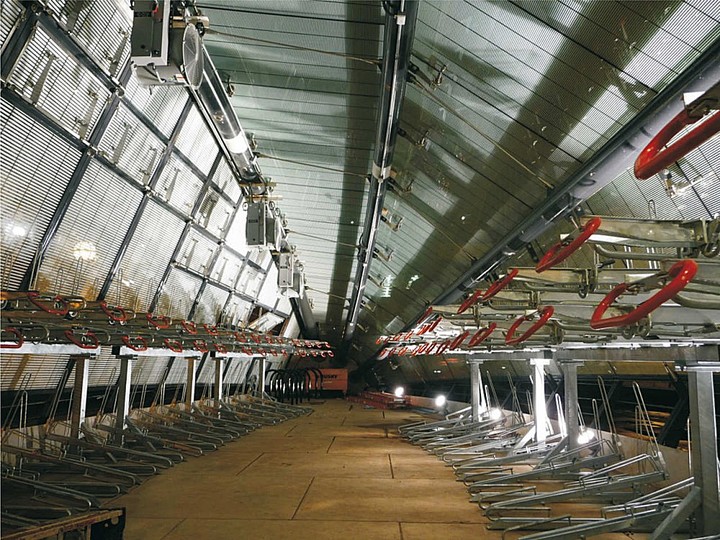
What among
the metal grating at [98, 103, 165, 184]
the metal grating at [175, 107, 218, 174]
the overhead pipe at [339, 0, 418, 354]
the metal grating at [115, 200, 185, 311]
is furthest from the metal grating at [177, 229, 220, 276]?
the overhead pipe at [339, 0, 418, 354]

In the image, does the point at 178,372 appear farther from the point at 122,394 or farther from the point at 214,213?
the point at 214,213

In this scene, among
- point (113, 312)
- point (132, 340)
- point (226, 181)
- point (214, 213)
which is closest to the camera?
point (113, 312)

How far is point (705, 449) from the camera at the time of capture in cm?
556

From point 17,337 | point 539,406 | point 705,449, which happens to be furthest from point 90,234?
point 539,406

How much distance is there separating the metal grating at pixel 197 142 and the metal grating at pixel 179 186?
0.68 ft

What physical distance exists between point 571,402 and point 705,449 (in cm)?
380

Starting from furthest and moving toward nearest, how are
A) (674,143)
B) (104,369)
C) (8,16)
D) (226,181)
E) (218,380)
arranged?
(218,380), (226,181), (104,369), (8,16), (674,143)

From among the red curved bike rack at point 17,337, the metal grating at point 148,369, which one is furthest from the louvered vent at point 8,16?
the metal grating at point 148,369

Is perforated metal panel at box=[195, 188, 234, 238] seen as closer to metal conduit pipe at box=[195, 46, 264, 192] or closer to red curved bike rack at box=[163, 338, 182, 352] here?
metal conduit pipe at box=[195, 46, 264, 192]

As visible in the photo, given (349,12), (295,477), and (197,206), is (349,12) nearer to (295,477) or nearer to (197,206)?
(197,206)

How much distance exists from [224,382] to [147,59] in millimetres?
16133

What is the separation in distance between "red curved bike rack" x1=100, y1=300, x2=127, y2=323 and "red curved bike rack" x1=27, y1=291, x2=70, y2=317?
53cm

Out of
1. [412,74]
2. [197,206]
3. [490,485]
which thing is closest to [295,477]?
[490,485]

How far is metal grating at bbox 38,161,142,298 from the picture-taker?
7.27 m
